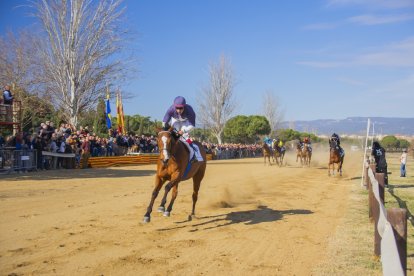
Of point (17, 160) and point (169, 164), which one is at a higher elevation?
point (169, 164)

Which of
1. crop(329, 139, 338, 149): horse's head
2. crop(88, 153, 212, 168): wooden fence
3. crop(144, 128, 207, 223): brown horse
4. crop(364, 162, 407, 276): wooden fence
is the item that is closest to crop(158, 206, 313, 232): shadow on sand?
crop(144, 128, 207, 223): brown horse

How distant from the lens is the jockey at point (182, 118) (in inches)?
392

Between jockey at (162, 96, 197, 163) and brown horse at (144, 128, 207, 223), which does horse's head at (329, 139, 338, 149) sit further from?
brown horse at (144, 128, 207, 223)

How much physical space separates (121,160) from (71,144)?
6.13 metres

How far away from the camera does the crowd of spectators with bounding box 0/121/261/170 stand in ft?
70.6

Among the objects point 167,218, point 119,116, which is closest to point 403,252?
point 167,218

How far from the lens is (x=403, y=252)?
4867mm

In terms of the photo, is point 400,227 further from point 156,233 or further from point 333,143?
point 333,143

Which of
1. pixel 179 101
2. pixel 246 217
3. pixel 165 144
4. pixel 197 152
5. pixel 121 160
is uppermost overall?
pixel 179 101

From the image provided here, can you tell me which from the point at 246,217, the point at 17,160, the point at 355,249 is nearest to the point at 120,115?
the point at 17,160

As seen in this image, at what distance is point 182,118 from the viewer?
401 inches

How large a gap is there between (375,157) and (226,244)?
42.8ft

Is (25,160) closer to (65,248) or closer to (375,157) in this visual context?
(65,248)

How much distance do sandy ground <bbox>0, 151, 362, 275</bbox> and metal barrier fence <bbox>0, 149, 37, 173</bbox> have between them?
17.0 ft
